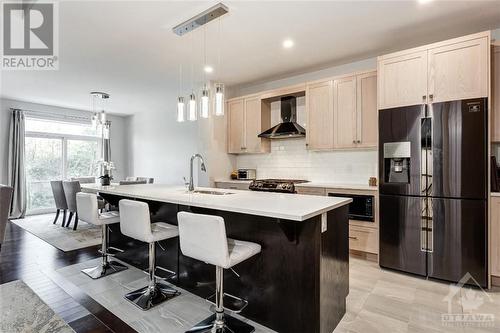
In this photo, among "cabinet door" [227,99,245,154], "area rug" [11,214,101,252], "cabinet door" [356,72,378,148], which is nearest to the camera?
A: "cabinet door" [356,72,378,148]

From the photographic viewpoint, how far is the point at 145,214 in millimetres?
2248

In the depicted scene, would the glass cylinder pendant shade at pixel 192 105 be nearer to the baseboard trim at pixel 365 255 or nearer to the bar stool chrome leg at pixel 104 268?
the bar stool chrome leg at pixel 104 268

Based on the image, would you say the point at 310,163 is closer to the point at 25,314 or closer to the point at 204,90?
the point at 204,90

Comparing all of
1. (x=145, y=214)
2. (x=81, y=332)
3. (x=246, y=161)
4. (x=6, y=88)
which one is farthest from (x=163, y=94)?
(x=81, y=332)

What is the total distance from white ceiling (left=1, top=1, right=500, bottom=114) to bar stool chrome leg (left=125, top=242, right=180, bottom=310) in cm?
239

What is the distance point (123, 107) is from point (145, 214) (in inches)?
234

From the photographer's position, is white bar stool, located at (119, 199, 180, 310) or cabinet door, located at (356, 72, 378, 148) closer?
white bar stool, located at (119, 199, 180, 310)

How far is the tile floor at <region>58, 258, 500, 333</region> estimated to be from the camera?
2074 mm

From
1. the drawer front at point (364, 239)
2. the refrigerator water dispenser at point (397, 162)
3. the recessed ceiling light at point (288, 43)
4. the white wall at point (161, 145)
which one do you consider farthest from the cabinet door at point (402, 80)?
the white wall at point (161, 145)

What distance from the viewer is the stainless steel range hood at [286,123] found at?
436 cm

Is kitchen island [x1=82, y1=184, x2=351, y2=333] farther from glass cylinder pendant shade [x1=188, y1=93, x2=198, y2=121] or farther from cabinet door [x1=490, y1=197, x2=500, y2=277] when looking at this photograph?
cabinet door [x1=490, y1=197, x2=500, y2=277]

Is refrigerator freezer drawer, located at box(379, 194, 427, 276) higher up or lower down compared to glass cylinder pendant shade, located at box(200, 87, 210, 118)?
lower down

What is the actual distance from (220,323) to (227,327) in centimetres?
8

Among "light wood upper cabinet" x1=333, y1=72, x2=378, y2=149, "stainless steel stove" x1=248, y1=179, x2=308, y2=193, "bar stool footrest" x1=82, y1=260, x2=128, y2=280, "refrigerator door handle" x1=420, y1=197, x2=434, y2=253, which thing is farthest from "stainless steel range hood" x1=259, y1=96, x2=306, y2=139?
"bar stool footrest" x1=82, y1=260, x2=128, y2=280
